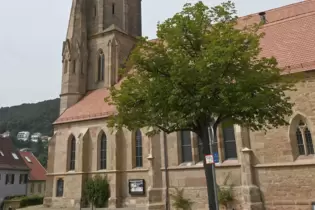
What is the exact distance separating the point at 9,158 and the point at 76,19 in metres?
21.5

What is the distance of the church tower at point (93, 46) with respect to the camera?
1039 inches

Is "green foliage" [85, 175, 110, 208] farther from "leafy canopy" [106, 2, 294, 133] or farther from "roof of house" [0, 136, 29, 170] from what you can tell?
"roof of house" [0, 136, 29, 170]

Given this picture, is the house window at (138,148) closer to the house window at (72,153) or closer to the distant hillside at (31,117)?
the house window at (72,153)

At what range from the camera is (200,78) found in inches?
351

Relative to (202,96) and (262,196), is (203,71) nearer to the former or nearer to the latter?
(202,96)

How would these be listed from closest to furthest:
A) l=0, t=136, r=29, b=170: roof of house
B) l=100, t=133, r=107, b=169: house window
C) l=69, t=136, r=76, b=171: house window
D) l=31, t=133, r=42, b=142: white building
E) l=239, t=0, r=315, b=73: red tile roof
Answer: l=239, t=0, r=315, b=73: red tile roof → l=100, t=133, r=107, b=169: house window → l=69, t=136, r=76, b=171: house window → l=0, t=136, r=29, b=170: roof of house → l=31, t=133, r=42, b=142: white building

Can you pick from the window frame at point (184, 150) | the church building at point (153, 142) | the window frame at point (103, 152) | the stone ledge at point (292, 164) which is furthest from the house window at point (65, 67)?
the stone ledge at point (292, 164)

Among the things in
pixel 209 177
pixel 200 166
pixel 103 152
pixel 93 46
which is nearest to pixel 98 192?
pixel 103 152

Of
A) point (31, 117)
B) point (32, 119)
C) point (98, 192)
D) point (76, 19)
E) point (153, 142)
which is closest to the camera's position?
point (153, 142)

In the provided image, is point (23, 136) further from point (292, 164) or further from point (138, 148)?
point (292, 164)

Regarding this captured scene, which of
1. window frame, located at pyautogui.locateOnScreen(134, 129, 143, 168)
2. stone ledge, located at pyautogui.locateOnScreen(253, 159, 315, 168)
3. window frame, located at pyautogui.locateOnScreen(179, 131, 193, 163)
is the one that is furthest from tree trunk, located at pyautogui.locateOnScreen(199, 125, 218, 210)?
window frame, located at pyautogui.locateOnScreen(134, 129, 143, 168)

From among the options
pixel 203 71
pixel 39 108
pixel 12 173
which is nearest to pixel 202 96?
pixel 203 71

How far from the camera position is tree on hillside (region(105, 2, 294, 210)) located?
8.89m

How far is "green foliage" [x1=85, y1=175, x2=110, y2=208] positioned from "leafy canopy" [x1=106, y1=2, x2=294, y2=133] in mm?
11678
